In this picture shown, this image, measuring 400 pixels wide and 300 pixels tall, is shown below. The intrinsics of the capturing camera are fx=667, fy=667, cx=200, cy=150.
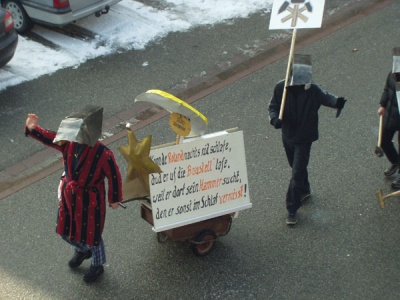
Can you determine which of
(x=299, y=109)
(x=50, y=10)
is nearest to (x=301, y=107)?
(x=299, y=109)

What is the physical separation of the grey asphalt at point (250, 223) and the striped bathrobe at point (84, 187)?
56 centimetres

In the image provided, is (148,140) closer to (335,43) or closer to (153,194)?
(153,194)

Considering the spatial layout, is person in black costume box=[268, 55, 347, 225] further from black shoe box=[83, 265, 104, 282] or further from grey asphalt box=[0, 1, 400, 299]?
black shoe box=[83, 265, 104, 282]

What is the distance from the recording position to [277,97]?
18.6ft

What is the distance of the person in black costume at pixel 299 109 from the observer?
5.52 metres

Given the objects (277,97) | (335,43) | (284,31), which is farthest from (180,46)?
(277,97)

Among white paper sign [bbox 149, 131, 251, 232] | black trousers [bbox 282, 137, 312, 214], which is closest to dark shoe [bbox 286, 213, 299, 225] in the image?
black trousers [bbox 282, 137, 312, 214]

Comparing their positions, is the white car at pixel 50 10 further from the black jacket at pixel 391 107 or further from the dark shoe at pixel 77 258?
the black jacket at pixel 391 107

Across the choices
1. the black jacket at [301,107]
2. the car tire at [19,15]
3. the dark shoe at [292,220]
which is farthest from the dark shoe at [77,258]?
the car tire at [19,15]

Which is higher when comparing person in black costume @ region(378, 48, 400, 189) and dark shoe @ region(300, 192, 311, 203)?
person in black costume @ region(378, 48, 400, 189)

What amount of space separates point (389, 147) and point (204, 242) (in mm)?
2172

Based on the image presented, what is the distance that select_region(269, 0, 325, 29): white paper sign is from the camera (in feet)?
19.2

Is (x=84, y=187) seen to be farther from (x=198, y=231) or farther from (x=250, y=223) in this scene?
(x=250, y=223)

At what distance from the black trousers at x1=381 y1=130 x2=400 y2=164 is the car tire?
554 centimetres
